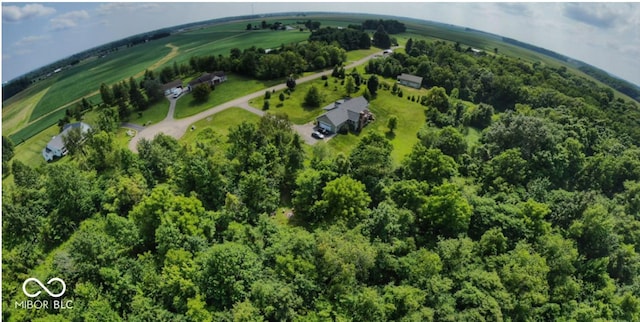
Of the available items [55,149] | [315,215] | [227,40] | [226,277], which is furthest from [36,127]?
[227,40]

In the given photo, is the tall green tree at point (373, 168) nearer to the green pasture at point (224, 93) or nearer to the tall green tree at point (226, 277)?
the tall green tree at point (226, 277)

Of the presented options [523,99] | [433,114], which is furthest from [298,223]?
[523,99]

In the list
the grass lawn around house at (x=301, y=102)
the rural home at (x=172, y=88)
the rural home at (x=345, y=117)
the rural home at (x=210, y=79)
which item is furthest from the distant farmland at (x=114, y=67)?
the rural home at (x=345, y=117)

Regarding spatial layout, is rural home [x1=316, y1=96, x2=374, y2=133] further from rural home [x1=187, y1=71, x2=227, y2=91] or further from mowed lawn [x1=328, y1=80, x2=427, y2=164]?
rural home [x1=187, y1=71, x2=227, y2=91]

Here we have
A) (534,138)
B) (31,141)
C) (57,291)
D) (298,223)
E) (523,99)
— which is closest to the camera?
(57,291)

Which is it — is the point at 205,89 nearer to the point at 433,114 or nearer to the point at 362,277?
the point at 433,114

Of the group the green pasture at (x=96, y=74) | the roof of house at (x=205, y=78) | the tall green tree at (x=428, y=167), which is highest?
the green pasture at (x=96, y=74)

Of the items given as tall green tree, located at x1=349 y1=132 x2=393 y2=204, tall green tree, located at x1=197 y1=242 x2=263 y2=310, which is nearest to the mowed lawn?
tall green tree, located at x1=349 y1=132 x2=393 y2=204
